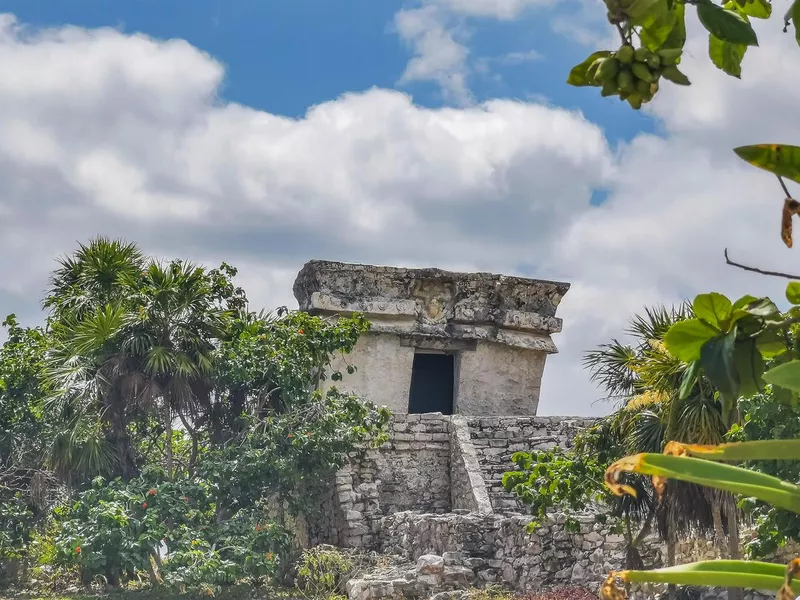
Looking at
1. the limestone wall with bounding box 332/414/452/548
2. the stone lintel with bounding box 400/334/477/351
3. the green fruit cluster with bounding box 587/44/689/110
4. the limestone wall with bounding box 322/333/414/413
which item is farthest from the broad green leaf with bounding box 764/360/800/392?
the stone lintel with bounding box 400/334/477/351

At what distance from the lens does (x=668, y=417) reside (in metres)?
7.88

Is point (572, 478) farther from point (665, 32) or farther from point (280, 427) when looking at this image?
point (665, 32)

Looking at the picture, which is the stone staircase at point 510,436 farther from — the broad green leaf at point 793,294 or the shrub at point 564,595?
the broad green leaf at point 793,294

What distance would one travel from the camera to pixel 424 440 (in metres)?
12.4

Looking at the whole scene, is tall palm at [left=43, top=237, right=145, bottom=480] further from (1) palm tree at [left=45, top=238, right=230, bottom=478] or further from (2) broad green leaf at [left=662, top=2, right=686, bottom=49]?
(2) broad green leaf at [left=662, top=2, right=686, bottom=49]

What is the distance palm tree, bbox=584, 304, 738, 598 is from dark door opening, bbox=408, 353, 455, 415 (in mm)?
6467

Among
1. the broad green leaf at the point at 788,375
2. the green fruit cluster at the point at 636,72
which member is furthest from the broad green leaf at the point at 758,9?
the broad green leaf at the point at 788,375

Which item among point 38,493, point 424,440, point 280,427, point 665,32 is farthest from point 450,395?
point 665,32

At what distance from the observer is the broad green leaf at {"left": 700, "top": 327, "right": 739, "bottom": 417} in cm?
204

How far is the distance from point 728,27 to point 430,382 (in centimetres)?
1377

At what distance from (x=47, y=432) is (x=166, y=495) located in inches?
61.3

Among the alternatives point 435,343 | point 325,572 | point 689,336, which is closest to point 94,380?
point 325,572

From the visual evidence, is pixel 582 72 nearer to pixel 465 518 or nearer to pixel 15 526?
pixel 465 518

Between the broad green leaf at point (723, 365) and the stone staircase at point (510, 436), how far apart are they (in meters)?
10.1
